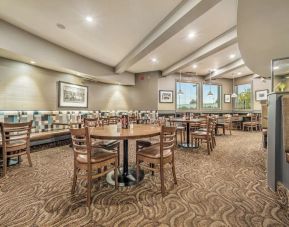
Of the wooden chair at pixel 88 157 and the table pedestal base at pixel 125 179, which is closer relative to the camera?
the wooden chair at pixel 88 157

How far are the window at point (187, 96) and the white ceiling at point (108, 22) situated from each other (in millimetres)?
3611

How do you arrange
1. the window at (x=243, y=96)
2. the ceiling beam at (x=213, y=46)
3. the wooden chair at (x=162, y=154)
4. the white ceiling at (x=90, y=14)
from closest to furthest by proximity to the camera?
1. the wooden chair at (x=162, y=154)
2. the white ceiling at (x=90, y=14)
3. the ceiling beam at (x=213, y=46)
4. the window at (x=243, y=96)

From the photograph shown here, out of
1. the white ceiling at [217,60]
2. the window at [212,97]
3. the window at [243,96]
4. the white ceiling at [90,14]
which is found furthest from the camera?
the window at [212,97]

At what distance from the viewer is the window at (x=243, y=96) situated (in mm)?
9805

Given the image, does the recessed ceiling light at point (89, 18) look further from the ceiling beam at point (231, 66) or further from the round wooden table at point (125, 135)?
the ceiling beam at point (231, 66)

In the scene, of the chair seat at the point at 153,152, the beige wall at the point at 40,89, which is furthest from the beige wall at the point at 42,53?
the chair seat at the point at 153,152

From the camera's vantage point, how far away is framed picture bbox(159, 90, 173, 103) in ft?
28.2

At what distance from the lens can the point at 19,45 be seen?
406 centimetres

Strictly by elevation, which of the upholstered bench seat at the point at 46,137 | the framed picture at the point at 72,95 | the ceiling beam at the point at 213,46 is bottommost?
the upholstered bench seat at the point at 46,137

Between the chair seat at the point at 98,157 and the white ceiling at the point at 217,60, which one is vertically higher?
the white ceiling at the point at 217,60

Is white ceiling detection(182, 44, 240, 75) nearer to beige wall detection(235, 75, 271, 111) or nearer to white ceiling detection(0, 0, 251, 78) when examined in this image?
white ceiling detection(0, 0, 251, 78)

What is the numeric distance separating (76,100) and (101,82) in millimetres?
1665

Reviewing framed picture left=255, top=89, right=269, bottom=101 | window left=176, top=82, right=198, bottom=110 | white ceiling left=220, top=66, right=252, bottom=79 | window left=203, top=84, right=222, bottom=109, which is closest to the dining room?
white ceiling left=220, top=66, right=252, bottom=79

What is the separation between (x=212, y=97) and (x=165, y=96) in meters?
3.48
